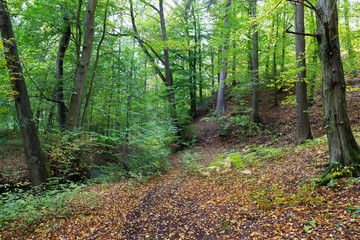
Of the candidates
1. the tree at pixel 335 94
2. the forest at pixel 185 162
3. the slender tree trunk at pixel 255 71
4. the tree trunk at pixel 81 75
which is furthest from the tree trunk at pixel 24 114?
the slender tree trunk at pixel 255 71

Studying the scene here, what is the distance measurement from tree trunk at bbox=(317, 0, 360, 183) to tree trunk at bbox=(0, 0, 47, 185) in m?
7.77

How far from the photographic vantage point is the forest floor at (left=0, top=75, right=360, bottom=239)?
9.85ft

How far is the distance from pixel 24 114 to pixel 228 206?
6.52 m

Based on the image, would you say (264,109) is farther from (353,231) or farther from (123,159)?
(353,231)

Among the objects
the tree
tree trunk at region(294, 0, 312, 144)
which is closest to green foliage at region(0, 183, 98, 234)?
the tree

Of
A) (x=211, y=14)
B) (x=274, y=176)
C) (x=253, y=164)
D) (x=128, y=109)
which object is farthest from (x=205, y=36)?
(x=274, y=176)

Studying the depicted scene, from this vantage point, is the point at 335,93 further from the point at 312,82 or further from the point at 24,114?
the point at 24,114

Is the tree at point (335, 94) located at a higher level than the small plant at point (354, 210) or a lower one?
higher

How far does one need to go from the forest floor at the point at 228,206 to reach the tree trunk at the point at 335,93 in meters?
0.44

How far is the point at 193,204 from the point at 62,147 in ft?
15.1

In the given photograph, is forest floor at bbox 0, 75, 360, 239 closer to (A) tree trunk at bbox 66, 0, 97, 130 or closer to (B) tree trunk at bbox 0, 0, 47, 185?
(B) tree trunk at bbox 0, 0, 47, 185

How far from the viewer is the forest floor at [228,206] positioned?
300cm

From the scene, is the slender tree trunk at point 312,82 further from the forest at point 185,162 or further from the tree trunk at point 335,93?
the tree trunk at point 335,93

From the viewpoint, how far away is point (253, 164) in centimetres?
672
